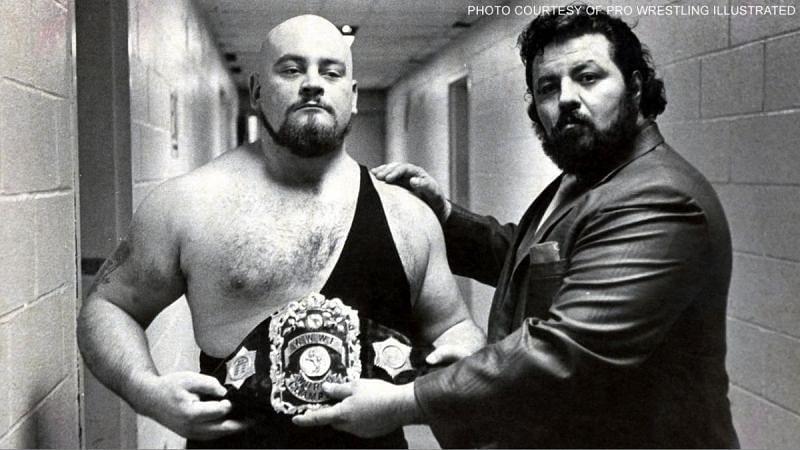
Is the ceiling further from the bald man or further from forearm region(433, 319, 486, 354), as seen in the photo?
forearm region(433, 319, 486, 354)

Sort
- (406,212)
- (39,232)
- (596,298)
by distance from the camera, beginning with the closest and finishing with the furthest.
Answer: (596,298), (406,212), (39,232)

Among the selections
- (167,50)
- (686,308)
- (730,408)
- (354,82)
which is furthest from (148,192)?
(730,408)

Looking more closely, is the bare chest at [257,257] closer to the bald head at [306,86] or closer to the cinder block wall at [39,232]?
the bald head at [306,86]

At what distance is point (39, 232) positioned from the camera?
1239mm

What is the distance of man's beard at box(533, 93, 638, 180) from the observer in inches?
41.8

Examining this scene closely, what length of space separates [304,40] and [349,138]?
142mm

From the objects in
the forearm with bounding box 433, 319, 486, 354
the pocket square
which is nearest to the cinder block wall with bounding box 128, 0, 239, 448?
the forearm with bounding box 433, 319, 486, 354

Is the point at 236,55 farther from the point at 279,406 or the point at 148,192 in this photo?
the point at 279,406

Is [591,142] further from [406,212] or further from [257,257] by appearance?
[257,257]

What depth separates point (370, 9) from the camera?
Answer: 3.91 feet

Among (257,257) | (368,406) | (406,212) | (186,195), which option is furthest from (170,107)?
(368,406)

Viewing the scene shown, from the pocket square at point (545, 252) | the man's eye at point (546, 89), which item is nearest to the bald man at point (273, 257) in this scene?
the pocket square at point (545, 252)

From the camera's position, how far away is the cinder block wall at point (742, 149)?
110 cm

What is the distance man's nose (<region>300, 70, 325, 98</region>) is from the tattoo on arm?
329 millimetres
